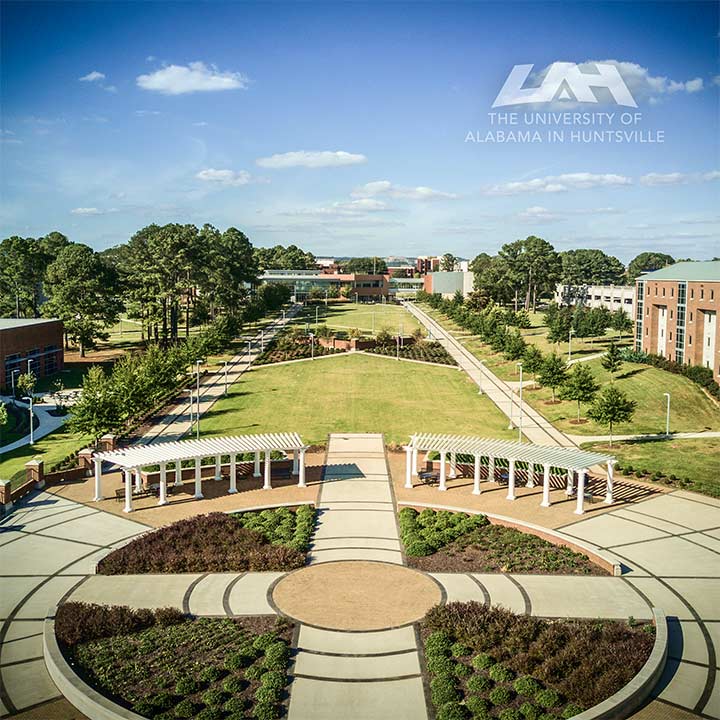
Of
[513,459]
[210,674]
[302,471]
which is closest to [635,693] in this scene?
[210,674]

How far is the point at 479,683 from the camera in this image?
17297 millimetres

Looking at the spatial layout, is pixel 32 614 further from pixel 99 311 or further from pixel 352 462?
pixel 99 311

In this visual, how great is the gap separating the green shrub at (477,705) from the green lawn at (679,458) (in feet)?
69.8

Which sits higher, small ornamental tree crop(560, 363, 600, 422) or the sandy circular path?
small ornamental tree crop(560, 363, 600, 422)

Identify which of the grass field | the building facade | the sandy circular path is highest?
the building facade

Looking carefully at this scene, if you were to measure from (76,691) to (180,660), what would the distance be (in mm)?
2593

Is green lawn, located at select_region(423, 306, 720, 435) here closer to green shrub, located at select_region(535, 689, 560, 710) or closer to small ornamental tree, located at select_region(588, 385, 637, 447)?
small ornamental tree, located at select_region(588, 385, 637, 447)

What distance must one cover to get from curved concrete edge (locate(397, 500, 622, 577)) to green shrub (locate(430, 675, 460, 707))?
939 cm

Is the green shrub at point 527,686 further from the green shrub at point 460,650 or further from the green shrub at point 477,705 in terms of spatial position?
the green shrub at point 460,650

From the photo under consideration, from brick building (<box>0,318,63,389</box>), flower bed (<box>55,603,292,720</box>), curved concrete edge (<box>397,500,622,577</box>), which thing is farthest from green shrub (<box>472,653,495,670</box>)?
brick building (<box>0,318,63,389</box>)

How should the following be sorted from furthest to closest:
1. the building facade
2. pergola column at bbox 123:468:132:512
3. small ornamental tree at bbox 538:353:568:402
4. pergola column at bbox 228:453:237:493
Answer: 1. the building facade
2. small ornamental tree at bbox 538:353:568:402
3. pergola column at bbox 228:453:237:493
4. pergola column at bbox 123:468:132:512

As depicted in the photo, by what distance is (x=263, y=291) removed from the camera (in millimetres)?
121438

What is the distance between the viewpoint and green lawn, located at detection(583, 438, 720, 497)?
3567cm

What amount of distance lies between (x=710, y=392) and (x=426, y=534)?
39.4m
